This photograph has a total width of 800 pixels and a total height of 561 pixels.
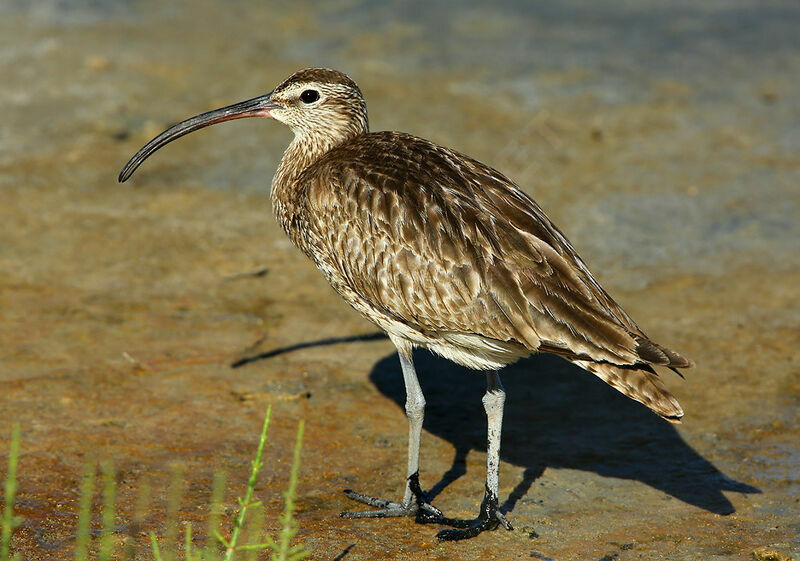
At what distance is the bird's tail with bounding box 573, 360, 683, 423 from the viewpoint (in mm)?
5672

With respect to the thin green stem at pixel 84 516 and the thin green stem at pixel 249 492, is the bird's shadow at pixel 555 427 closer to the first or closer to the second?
the thin green stem at pixel 84 516

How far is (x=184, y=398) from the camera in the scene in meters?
7.25

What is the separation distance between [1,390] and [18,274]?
199cm

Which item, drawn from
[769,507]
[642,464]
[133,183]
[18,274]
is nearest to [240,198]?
[133,183]

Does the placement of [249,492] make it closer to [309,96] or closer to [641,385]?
[641,385]

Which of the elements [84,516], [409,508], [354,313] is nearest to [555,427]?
[409,508]

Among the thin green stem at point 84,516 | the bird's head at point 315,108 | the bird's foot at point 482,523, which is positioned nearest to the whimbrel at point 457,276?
the bird's foot at point 482,523

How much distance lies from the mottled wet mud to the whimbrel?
0.76 m

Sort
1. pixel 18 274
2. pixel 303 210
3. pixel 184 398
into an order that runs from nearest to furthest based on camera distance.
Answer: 1. pixel 303 210
2. pixel 184 398
3. pixel 18 274

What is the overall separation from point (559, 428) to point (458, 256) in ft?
5.90

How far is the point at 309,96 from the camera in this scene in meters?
7.46

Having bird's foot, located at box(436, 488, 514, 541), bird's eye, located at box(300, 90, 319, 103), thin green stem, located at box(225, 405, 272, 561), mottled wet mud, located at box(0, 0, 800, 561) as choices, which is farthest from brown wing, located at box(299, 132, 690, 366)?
thin green stem, located at box(225, 405, 272, 561)

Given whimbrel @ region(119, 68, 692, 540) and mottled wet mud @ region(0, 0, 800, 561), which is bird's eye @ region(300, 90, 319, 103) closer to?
whimbrel @ region(119, 68, 692, 540)

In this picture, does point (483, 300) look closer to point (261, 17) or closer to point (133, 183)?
point (133, 183)
